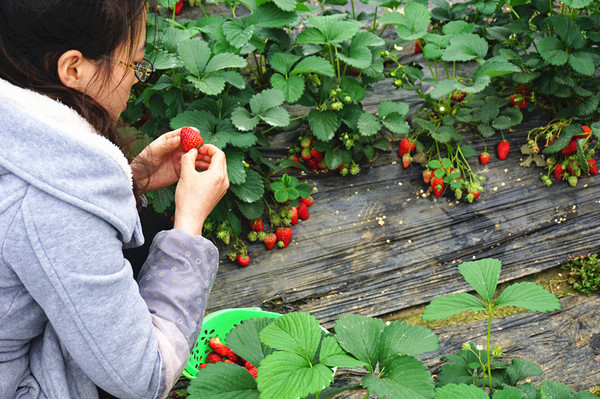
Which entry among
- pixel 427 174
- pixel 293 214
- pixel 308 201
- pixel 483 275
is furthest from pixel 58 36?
pixel 427 174

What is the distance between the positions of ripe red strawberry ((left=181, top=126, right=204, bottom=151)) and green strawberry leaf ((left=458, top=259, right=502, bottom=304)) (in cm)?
73

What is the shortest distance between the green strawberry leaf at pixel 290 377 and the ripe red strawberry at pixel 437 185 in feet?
4.91

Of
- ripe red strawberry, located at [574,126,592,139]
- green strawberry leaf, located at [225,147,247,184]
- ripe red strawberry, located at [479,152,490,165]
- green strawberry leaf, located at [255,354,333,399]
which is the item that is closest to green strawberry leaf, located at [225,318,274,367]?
green strawberry leaf, located at [255,354,333,399]

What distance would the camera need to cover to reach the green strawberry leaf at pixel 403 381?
1.16 metres

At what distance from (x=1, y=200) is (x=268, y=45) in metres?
1.74

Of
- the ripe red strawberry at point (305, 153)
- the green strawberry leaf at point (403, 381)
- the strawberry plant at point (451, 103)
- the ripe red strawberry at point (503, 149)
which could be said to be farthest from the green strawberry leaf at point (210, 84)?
the ripe red strawberry at point (503, 149)

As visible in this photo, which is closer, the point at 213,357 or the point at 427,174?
the point at 213,357

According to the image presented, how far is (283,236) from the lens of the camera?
2330 millimetres

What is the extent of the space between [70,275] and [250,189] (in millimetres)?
1228

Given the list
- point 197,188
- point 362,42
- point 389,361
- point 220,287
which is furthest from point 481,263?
point 362,42

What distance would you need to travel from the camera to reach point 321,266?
7.69 ft

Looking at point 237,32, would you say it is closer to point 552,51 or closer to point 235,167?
point 235,167

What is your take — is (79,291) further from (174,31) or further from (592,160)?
(592,160)

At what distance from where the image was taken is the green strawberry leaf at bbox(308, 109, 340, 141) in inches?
93.3
